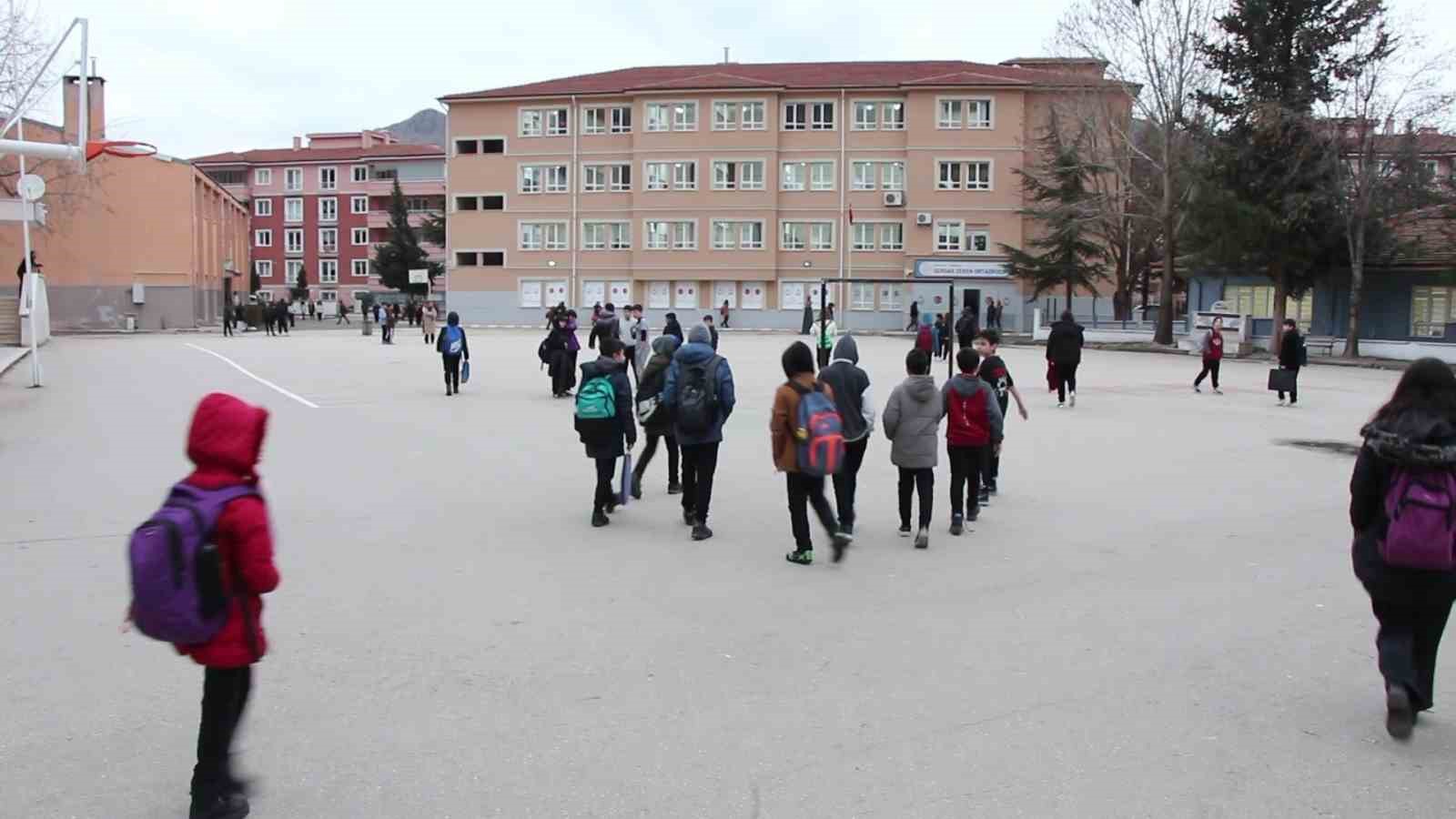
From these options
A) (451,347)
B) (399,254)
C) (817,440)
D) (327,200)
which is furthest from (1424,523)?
(327,200)

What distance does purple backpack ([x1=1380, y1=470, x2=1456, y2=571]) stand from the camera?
5.04m

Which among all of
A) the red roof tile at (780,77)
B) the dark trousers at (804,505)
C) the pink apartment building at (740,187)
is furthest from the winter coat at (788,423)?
the red roof tile at (780,77)

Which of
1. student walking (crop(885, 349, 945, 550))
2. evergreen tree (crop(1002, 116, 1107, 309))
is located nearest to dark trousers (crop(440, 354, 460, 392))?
student walking (crop(885, 349, 945, 550))

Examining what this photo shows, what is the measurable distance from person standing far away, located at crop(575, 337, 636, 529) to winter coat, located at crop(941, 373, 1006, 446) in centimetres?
248

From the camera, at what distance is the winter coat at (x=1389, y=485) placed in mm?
5102

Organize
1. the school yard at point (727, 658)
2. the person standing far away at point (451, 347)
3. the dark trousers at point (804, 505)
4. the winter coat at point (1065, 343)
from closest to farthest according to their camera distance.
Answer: the school yard at point (727, 658) < the dark trousers at point (804, 505) < the winter coat at point (1065, 343) < the person standing far away at point (451, 347)

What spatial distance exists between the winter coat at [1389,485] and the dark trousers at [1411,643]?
6cm

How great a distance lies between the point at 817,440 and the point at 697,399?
4.33 ft

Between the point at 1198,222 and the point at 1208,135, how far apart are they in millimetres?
3032

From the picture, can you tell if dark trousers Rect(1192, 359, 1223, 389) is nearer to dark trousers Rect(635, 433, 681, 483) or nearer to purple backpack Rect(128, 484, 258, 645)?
dark trousers Rect(635, 433, 681, 483)

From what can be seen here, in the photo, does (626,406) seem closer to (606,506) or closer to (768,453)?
(606,506)

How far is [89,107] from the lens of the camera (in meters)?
40.1

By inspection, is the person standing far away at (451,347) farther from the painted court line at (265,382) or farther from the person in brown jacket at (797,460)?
the person in brown jacket at (797,460)

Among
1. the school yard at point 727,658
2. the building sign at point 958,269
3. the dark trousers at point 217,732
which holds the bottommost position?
the school yard at point 727,658
